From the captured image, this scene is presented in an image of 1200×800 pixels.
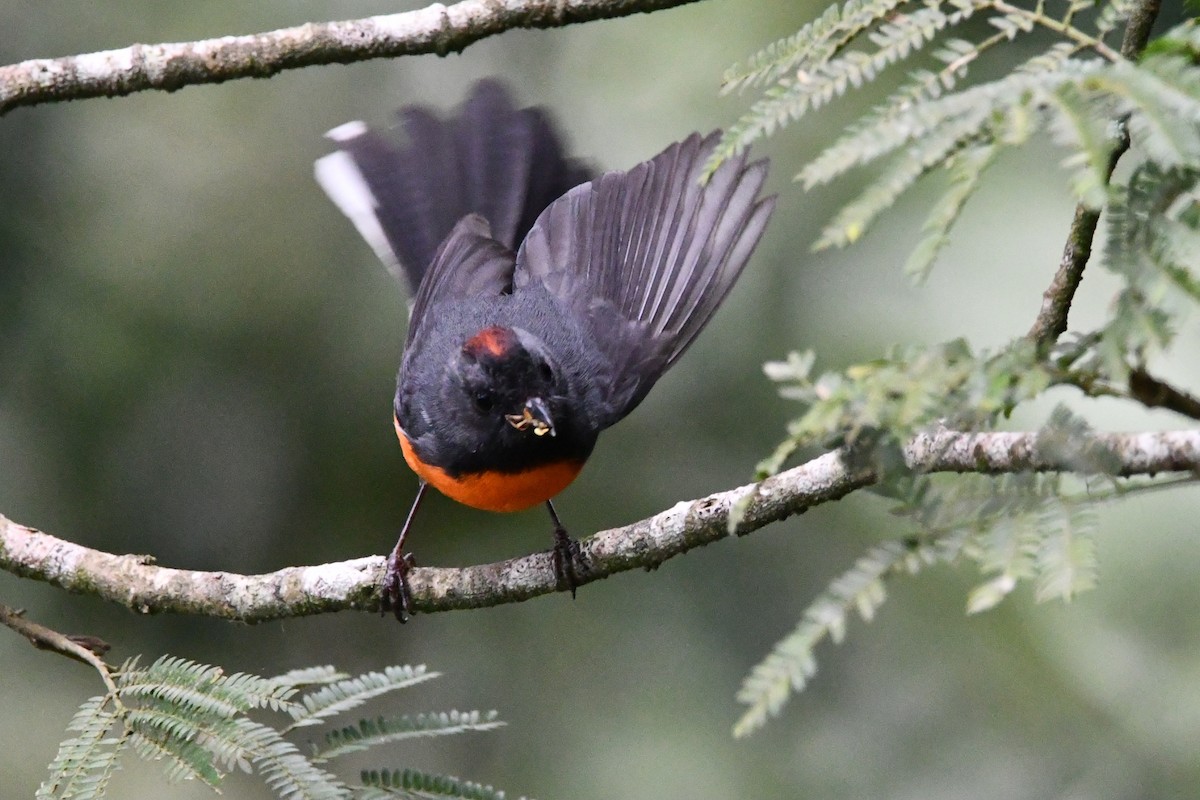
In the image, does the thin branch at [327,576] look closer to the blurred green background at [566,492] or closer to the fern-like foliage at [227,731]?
the fern-like foliage at [227,731]

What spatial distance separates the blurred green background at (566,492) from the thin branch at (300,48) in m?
1.64

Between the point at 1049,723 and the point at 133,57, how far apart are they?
349cm

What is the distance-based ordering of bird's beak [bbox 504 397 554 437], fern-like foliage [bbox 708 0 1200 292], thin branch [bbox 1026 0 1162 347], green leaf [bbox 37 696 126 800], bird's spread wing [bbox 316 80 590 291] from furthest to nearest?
1. bird's spread wing [bbox 316 80 590 291]
2. bird's beak [bbox 504 397 554 437]
3. green leaf [bbox 37 696 126 800]
4. thin branch [bbox 1026 0 1162 347]
5. fern-like foliage [bbox 708 0 1200 292]

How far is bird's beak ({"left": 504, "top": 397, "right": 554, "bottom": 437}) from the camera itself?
3.26 meters

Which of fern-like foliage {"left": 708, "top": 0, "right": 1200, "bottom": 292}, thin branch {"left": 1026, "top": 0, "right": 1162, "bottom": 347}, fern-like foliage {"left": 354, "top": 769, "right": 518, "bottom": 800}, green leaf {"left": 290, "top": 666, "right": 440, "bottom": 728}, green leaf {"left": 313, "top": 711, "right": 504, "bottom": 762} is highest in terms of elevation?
fern-like foliage {"left": 708, "top": 0, "right": 1200, "bottom": 292}

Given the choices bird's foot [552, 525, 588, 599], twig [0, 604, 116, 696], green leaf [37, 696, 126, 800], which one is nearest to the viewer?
green leaf [37, 696, 126, 800]

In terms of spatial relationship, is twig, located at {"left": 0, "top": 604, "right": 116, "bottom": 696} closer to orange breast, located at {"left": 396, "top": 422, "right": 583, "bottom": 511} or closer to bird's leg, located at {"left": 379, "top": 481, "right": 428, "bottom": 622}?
bird's leg, located at {"left": 379, "top": 481, "right": 428, "bottom": 622}

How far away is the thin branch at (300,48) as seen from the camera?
3271mm

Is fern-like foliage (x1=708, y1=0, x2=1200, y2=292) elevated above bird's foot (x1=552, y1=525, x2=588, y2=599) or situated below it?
above

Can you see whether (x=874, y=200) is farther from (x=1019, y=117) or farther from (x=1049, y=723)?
(x=1049, y=723)

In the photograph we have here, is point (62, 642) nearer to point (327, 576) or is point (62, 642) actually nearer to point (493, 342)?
point (327, 576)

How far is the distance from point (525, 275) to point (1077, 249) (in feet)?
6.80

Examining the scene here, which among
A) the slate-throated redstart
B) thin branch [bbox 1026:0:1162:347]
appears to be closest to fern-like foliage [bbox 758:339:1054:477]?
thin branch [bbox 1026:0:1162:347]

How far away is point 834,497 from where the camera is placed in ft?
8.25
